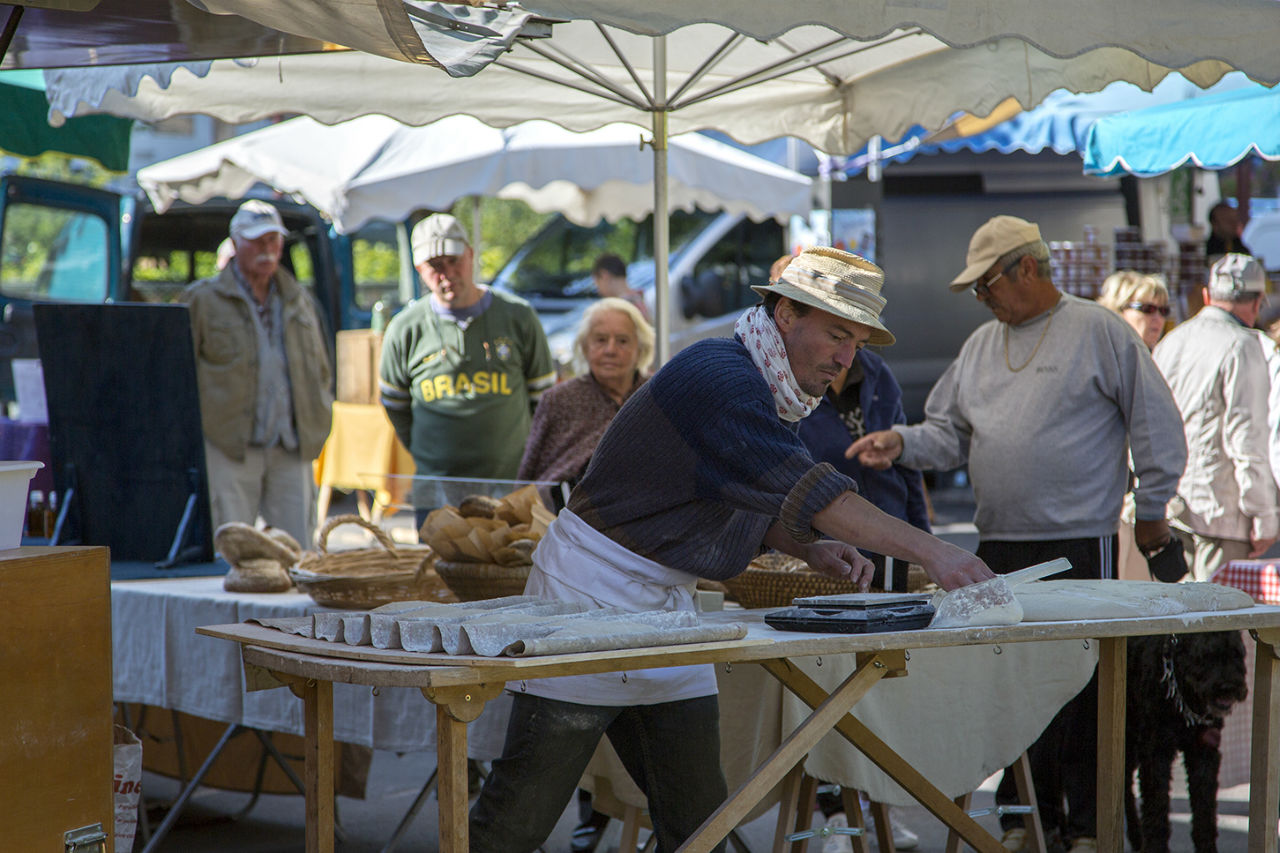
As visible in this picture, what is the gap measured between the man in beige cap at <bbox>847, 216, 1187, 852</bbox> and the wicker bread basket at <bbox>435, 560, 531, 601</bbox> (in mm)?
1101

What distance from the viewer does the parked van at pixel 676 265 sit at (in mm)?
10586

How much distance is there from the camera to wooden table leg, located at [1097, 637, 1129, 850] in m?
3.19

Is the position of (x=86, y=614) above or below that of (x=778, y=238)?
below

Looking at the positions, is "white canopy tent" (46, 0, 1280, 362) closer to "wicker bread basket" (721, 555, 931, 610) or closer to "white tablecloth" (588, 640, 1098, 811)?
"wicker bread basket" (721, 555, 931, 610)

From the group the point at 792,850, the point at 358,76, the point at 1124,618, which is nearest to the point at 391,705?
the point at 792,850

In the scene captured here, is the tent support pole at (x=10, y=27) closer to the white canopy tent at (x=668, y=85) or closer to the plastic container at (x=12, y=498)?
the plastic container at (x=12, y=498)

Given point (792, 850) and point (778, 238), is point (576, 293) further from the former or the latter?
point (792, 850)

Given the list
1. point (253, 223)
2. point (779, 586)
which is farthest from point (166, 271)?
point (779, 586)

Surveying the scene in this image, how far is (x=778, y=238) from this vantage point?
1128 cm

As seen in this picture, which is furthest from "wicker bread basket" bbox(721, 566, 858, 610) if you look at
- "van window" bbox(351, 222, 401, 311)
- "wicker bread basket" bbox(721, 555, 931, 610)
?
"van window" bbox(351, 222, 401, 311)

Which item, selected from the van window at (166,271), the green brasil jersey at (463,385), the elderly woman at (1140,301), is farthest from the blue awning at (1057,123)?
the van window at (166,271)

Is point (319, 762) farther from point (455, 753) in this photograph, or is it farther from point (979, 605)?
point (979, 605)

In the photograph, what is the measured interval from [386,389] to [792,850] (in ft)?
9.23

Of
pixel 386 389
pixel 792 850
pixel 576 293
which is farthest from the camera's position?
pixel 576 293
